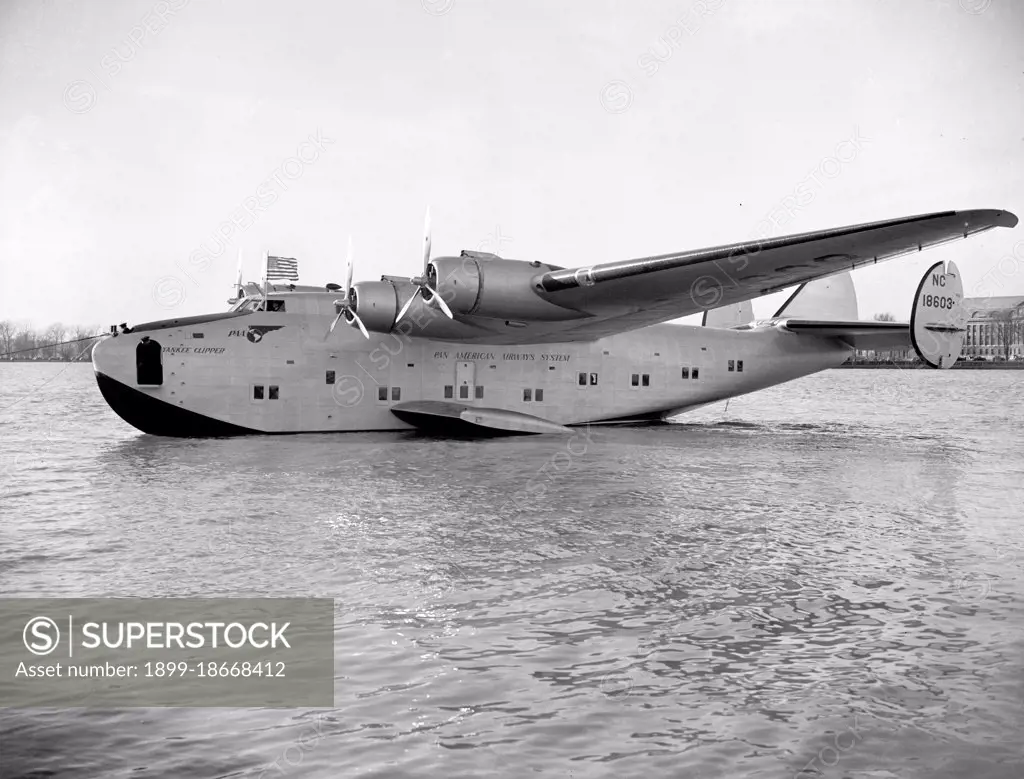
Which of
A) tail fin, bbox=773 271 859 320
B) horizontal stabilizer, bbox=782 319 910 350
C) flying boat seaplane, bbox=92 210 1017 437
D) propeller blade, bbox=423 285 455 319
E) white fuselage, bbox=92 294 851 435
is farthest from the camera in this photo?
tail fin, bbox=773 271 859 320

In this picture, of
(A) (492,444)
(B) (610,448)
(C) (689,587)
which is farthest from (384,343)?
(C) (689,587)

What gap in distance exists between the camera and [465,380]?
19.8 metres

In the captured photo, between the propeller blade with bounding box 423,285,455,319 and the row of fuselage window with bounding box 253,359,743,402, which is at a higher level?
the propeller blade with bounding box 423,285,455,319

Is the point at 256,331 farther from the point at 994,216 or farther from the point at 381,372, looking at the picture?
the point at 994,216

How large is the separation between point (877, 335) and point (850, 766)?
22.5 metres

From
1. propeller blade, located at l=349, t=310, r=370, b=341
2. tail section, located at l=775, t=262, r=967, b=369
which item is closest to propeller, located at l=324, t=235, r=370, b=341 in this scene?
propeller blade, located at l=349, t=310, r=370, b=341

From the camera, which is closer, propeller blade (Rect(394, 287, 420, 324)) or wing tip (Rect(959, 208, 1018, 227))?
wing tip (Rect(959, 208, 1018, 227))

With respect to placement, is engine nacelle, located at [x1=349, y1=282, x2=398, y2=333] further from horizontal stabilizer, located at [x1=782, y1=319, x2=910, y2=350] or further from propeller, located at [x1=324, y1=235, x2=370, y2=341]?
horizontal stabilizer, located at [x1=782, y1=319, x2=910, y2=350]

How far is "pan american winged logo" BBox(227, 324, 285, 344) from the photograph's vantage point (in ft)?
57.9

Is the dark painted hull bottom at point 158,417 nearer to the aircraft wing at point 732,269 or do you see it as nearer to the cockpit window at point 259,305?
the cockpit window at point 259,305

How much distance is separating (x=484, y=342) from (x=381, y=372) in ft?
8.80

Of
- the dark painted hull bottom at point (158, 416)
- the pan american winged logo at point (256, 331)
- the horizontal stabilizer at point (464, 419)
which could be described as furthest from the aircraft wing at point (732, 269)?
the dark painted hull bottom at point (158, 416)

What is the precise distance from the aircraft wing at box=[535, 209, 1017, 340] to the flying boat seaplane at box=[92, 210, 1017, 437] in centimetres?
4

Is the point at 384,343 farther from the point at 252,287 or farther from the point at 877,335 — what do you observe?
the point at 877,335
